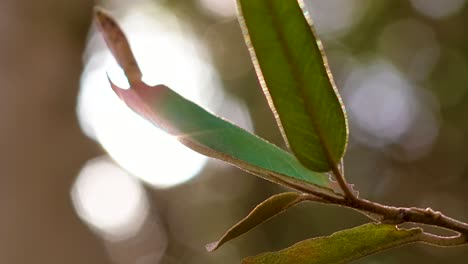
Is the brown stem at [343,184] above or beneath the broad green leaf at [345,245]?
above

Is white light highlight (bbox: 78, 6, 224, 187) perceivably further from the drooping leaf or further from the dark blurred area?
the drooping leaf

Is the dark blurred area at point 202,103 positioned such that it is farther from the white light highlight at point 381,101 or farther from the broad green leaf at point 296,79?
the broad green leaf at point 296,79

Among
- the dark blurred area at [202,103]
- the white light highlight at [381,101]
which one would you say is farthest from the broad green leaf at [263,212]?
the white light highlight at [381,101]

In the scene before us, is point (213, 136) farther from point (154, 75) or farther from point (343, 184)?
point (154, 75)

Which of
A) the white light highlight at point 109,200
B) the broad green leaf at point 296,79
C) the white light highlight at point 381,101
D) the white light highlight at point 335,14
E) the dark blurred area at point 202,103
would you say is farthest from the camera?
the white light highlight at point 335,14

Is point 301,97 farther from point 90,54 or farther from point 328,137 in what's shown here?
point 90,54

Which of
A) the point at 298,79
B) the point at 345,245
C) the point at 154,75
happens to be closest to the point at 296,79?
the point at 298,79

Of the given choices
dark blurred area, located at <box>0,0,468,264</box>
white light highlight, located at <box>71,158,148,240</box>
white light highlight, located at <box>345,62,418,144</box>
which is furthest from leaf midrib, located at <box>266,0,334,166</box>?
white light highlight, located at <box>345,62,418,144</box>
